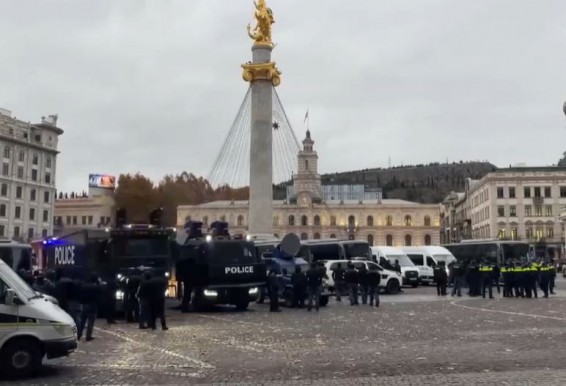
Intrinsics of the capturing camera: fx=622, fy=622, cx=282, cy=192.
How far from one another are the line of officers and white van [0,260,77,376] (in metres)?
22.1

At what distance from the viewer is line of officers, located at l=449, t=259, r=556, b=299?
93.5ft

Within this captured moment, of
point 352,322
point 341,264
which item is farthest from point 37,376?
point 341,264

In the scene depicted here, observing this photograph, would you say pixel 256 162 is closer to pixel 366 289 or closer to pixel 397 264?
pixel 397 264

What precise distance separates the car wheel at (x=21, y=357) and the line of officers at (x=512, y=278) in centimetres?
2235

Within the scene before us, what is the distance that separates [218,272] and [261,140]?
18264mm

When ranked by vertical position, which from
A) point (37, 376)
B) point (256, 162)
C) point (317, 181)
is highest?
point (317, 181)

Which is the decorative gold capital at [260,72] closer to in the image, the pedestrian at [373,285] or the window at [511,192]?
the pedestrian at [373,285]

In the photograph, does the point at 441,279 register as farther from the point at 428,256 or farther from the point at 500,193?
the point at 500,193

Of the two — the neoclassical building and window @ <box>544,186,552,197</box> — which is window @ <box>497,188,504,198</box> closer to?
window @ <box>544,186,552,197</box>

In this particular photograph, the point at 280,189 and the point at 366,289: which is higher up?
the point at 280,189

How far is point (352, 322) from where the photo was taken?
18.2 meters

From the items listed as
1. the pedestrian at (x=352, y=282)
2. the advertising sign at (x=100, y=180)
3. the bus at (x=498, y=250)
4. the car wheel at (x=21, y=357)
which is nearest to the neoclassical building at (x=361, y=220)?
the advertising sign at (x=100, y=180)

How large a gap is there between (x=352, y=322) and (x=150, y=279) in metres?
6.04

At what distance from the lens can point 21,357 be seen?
1016 centimetres
